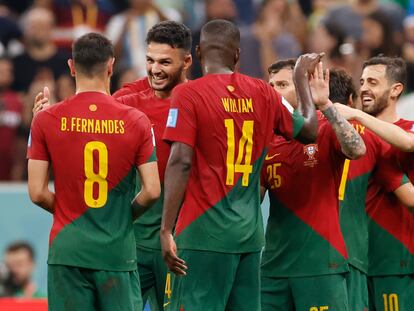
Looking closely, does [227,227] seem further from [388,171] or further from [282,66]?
[388,171]

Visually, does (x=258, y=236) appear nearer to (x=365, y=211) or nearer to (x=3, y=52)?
(x=365, y=211)

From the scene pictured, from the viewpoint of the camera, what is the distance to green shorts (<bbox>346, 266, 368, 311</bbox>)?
8.80 m

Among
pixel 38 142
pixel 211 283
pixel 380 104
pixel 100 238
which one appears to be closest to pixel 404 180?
pixel 380 104

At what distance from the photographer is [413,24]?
16.5m

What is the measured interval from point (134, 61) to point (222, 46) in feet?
25.1

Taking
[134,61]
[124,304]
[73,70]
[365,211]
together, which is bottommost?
[124,304]

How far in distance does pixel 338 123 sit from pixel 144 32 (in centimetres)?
767

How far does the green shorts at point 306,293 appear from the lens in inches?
331

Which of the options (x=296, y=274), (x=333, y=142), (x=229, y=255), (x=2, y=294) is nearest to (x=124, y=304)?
(x=229, y=255)

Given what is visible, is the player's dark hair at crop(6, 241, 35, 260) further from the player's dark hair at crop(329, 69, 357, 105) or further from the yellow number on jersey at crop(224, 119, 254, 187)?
the yellow number on jersey at crop(224, 119, 254, 187)

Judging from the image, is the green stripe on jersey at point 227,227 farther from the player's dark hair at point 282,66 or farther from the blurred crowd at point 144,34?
the blurred crowd at point 144,34

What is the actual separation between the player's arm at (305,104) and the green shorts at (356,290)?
1285 mm

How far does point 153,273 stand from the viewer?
904cm

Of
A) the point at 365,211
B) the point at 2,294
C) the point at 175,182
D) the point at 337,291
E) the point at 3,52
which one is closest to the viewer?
the point at 175,182
